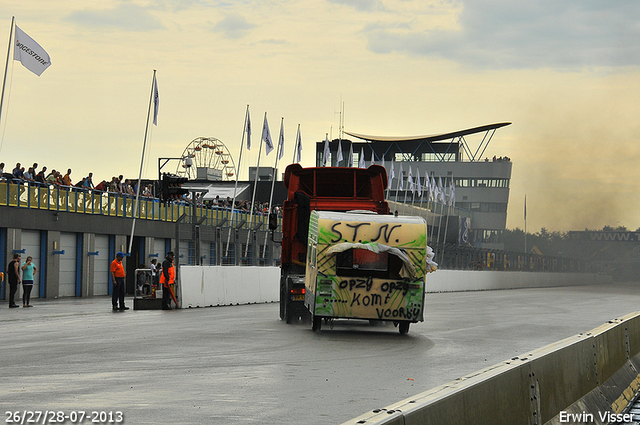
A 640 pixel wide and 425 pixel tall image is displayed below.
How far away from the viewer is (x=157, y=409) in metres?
8.60

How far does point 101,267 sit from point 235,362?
30378mm

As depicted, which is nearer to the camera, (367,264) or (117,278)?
(367,264)

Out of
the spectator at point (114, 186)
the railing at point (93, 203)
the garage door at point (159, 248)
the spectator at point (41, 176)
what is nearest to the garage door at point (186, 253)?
the railing at point (93, 203)

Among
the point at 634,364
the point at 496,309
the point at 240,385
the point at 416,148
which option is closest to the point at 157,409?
the point at 240,385

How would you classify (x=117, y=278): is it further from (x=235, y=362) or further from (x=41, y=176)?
(x=235, y=362)

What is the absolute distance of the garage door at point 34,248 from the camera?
36062mm

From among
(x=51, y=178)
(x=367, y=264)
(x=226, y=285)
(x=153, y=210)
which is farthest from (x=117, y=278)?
(x=153, y=210)

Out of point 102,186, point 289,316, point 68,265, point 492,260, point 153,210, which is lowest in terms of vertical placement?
point 289,316

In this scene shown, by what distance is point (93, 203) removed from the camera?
40.1m

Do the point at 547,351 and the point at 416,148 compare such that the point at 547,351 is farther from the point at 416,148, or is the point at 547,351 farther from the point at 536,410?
the point at 416,148

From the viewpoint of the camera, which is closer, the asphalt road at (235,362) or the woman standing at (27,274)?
the asphalt road at (235,362)

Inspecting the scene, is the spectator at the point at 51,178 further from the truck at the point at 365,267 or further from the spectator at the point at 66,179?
the truck at the point at 365,267

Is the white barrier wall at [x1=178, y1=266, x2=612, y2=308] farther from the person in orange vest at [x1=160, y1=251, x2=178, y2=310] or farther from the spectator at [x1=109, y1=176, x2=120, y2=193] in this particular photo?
the spectator at [x1=109, y1=176, x2=120, y2=193]

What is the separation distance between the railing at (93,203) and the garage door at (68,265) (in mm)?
1391
